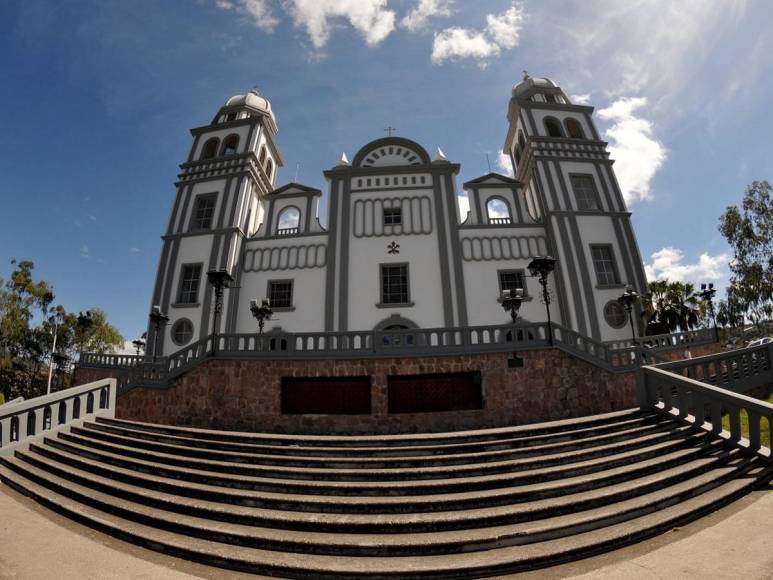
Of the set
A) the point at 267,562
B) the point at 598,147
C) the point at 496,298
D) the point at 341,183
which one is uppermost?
the point at 598,147

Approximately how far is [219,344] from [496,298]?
1374cm

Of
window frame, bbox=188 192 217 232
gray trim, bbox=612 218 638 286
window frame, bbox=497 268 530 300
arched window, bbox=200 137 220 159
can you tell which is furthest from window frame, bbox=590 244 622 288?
arched window, bbox=200 137 220 159

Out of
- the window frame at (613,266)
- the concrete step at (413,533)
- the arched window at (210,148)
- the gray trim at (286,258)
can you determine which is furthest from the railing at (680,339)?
the arched window at (210,148)

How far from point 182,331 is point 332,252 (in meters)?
9.60

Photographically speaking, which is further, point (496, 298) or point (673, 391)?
point (496, 298)

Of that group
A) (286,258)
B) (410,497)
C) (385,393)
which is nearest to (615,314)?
(385,393)

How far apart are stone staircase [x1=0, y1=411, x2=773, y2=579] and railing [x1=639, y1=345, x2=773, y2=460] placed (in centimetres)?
36

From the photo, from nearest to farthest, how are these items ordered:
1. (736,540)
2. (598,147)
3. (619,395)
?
1. (736,540)
2. (619,395)
3. (598,147)

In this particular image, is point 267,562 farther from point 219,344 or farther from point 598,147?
point 598,147

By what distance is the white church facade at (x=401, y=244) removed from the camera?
18.6 metres

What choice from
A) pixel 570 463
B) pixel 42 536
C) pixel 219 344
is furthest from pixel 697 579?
pixel 219 344

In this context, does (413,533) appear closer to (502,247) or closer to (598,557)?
(598,557)

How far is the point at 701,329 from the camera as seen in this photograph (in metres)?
15.5

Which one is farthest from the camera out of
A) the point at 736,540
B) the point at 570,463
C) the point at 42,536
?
the point at 570,463
